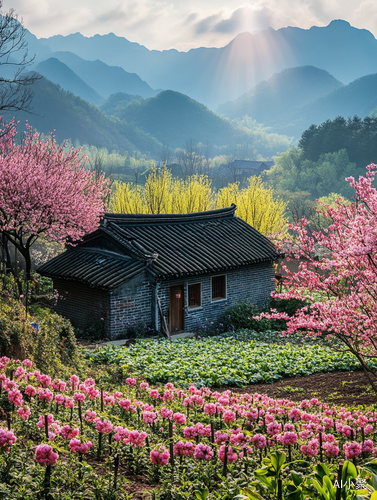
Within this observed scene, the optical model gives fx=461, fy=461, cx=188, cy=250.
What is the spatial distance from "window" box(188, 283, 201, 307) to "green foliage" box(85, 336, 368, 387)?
3.94 m

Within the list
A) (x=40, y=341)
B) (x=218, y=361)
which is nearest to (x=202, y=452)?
(x=40, y=341)

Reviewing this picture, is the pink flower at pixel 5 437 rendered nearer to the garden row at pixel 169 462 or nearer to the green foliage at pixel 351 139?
the garden row at pixel 169 462

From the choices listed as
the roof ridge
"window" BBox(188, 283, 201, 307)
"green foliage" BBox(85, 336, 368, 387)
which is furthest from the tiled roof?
"green foliage" BBox(85, 336, 368, 387)

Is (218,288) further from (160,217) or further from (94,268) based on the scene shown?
(94,268)

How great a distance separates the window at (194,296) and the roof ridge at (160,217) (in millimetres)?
3329

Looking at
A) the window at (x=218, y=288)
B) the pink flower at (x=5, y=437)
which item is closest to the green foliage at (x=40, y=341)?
the pink flower at (x=5, y=437)

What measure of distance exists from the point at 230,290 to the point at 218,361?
767 cm

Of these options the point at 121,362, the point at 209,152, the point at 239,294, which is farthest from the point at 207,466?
the point at 209,152

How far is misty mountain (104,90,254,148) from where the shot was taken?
6038 inches

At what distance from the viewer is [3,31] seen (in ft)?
51.0

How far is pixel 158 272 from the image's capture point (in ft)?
52.8

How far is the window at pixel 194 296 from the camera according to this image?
17.9 metres

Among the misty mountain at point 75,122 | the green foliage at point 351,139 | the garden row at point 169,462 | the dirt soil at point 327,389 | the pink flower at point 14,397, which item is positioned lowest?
the dirt soil at point 327,389

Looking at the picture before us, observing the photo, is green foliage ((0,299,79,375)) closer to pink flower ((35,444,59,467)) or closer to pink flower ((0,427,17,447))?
pink flower ((0,427,17,447))
